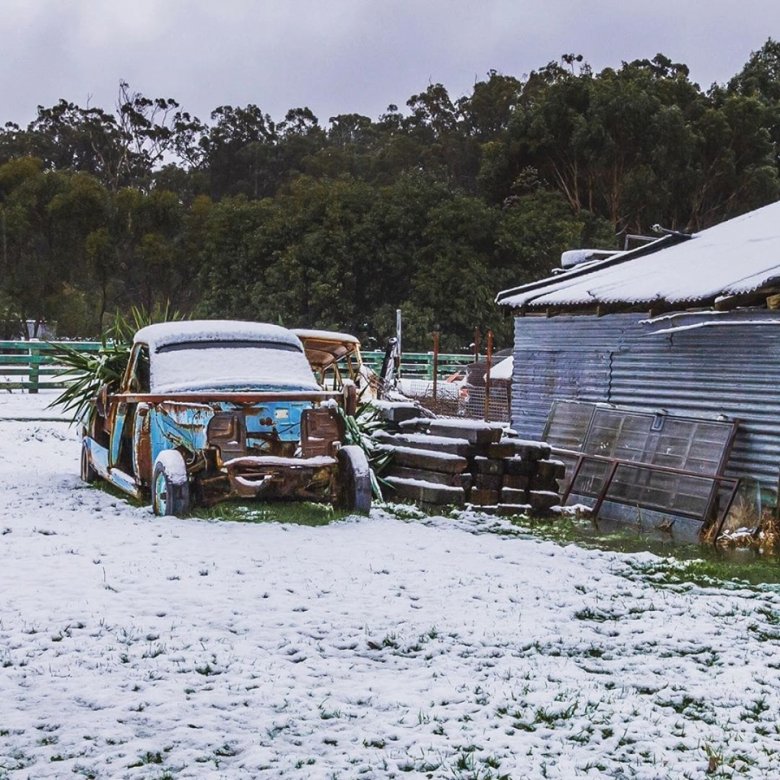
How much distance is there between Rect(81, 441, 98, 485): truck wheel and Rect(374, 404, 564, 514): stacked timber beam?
3731 mm

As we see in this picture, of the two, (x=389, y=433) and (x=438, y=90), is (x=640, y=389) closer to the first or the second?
(x=389, y=433)

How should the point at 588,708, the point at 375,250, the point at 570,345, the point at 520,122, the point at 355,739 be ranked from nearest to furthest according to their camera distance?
1. the point at 355,739
2. the point at 588,708
3. the point at 570,345
4. the point at 375,250
5. the point at 520,122

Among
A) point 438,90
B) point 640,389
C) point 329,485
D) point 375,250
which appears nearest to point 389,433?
point 329,485

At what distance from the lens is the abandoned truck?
10.5 metres

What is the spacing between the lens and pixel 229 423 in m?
10.6

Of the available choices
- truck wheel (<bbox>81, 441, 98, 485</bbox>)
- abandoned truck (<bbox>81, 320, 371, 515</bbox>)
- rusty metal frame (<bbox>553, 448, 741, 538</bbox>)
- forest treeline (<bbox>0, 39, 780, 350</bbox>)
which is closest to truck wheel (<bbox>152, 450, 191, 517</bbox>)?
abandoned truck (<bbox>81, 320, 371, 515</bbox>)

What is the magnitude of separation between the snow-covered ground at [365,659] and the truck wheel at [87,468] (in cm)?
379

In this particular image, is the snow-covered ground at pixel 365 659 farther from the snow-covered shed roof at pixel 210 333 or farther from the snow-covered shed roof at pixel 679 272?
the snow-covered shed roof at pixel 679 272

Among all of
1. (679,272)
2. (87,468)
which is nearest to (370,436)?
(87,468)

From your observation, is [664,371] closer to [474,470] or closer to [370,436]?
[474,470]

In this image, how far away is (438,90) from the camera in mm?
66438

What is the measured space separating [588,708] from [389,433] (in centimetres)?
835

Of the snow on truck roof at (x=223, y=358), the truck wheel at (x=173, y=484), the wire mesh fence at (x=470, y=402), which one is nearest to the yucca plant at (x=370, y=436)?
the snow on truck roof at (x=223, y=358)

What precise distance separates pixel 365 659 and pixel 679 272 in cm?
1091
